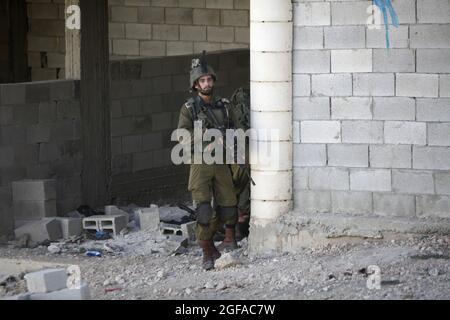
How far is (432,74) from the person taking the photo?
32.4 ft

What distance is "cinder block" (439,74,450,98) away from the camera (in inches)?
388

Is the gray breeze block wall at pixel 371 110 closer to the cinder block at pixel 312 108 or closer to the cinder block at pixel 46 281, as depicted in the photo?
the cinder block at pixel 312 108

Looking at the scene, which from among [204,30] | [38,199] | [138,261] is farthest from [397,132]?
[204,30]

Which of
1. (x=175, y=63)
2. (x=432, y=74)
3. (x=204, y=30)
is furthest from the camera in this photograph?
(x=204, y=30)

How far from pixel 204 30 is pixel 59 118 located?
393cm

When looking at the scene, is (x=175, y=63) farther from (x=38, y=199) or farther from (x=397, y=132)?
(x=397, y=132)

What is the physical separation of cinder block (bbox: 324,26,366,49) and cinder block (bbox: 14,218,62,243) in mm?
3633

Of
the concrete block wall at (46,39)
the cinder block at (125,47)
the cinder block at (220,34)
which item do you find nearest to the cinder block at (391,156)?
the cinder block at (220,34)

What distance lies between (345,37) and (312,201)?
4.73ft

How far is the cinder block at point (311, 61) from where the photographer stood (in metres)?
10.1

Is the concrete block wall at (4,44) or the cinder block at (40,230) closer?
the cinder block at (40,230)

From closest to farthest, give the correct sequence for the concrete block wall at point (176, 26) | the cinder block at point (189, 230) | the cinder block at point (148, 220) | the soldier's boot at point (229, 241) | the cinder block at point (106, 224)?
the soldier's boot at point (229, 241) < the cinder block at point (189, 230) < the cinder block at point (106, 224) < the cinder block at point (148, 220) < the concrete block wall at point (176, 26)

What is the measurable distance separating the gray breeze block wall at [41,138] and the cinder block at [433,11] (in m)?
4.39

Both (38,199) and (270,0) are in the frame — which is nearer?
(270,0)
